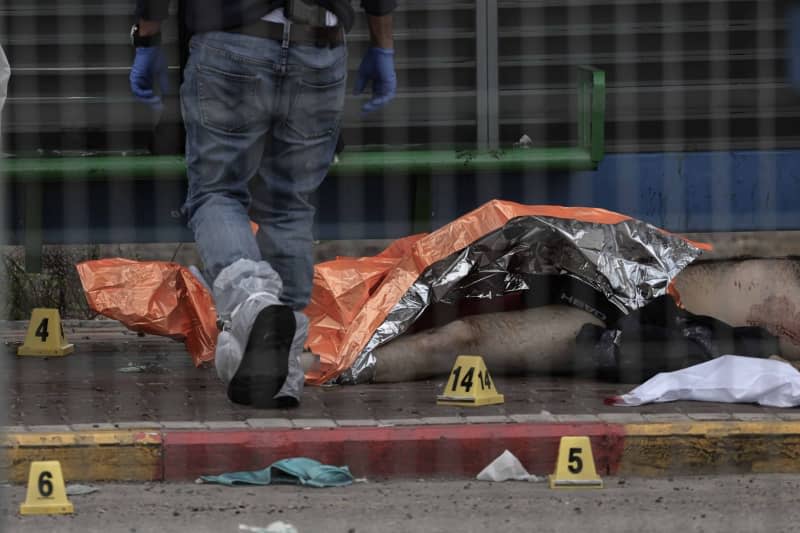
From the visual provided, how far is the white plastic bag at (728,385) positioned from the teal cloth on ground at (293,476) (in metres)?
1.15

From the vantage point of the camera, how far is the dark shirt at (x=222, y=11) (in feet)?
16.4

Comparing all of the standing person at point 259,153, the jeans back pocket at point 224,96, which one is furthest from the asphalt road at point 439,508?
the jeans back pocket at point 224,96

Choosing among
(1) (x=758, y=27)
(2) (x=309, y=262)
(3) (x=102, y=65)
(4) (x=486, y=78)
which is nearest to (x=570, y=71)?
(4) (x=486, y=78)

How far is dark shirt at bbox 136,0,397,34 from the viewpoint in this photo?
5.00 meters

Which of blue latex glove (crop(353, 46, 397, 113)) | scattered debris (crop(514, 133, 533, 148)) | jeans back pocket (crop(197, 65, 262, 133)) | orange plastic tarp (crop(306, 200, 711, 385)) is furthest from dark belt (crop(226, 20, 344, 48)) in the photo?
scattered debris (crop(514, 133, 533, 148))

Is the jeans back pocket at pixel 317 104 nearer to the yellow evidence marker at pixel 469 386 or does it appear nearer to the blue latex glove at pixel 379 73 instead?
the blue latex glove at pixel 379 73

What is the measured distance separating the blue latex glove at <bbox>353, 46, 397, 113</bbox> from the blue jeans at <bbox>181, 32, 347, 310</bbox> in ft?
1.16

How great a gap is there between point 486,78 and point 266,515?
4.55 m

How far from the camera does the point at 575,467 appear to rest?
4.91 meters

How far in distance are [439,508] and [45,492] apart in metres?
1.04

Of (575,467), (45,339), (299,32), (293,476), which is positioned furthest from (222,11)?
(45,339)

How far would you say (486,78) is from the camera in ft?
28.5

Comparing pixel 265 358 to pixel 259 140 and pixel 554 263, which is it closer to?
pixel 259 140

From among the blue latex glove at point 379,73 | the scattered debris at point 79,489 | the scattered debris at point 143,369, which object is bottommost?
the scattered debris at point 79,489
